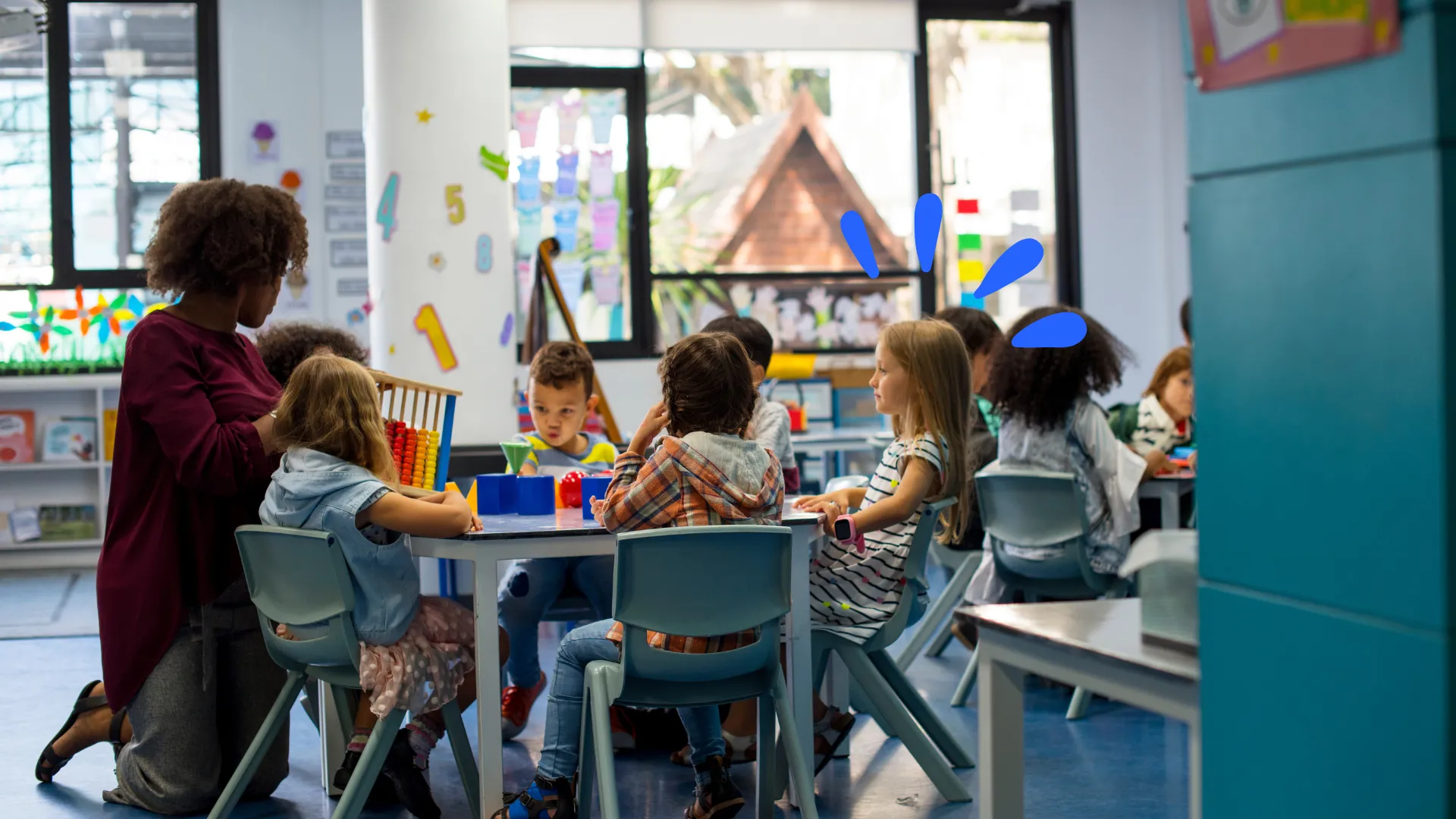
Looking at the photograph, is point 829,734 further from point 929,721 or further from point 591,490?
point 591,490

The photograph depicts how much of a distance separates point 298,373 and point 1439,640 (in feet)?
6.73

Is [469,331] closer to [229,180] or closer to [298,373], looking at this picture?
[229,180]

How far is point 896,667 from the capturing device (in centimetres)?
293

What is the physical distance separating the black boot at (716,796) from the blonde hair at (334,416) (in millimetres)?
823

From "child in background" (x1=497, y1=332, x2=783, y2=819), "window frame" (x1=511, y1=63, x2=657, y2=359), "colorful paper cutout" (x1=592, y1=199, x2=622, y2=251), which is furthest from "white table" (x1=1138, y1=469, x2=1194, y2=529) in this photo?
"colorful paper cutout" (x1=592, y1=199, x2=622, y2=251)

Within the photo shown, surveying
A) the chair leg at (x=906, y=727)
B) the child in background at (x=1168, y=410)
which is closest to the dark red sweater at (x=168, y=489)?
Answer: the chair leg at (x=906, y=727)

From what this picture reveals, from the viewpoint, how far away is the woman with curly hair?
8.75 feet

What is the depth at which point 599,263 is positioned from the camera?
6.93 metres

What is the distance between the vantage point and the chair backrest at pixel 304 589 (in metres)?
2.38

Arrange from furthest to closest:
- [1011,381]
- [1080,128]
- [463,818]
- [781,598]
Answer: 1. [1080,128]
2. [1011,381]
3. [463,818]
4. [781,598]

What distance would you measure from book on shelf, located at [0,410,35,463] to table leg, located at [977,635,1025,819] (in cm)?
610

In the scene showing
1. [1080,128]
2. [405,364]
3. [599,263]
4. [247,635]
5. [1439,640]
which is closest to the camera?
[1439,640]

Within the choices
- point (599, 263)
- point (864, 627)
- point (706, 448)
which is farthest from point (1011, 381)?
point (599, 263)

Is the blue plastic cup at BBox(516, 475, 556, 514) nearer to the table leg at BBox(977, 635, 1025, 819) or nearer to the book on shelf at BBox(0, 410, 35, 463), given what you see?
the table leg at BBox(977, 635, 1025, 819)
